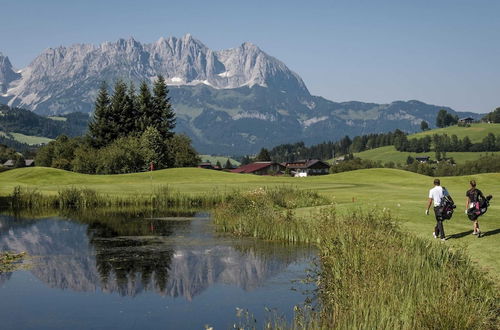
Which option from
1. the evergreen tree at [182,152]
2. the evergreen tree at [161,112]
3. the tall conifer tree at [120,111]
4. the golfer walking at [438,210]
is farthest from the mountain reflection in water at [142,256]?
the evergreen tree at [161,112]

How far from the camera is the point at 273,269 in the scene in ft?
84.0

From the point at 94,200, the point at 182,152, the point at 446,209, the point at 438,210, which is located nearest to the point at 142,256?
the point at 438,210

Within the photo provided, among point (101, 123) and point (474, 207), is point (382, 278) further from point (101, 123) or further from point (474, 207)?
point (101, 123)

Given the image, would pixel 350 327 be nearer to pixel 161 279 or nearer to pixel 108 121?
pixel 161 279

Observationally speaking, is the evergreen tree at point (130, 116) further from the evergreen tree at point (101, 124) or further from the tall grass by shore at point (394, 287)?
the tall grass by shore at point (394, 287)

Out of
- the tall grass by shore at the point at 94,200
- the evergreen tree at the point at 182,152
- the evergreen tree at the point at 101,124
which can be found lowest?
the tall grass by shore at the point at 94,200

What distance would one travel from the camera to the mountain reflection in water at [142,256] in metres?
23.2

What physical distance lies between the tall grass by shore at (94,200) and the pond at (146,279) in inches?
598

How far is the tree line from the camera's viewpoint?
336 feet

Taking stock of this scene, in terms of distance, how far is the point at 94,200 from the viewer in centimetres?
5319

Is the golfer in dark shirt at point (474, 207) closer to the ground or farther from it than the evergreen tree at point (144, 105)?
closer to the ground

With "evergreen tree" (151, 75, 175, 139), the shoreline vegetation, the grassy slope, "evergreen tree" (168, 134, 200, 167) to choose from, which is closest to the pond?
the shoreline vegetation

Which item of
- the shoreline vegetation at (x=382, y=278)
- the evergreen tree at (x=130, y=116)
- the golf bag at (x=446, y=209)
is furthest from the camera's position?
the evergreen tree at (x=130, y=116)

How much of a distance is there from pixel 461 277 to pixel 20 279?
56.5 ft
